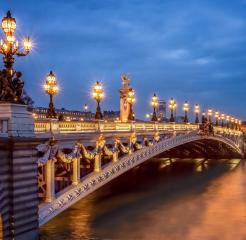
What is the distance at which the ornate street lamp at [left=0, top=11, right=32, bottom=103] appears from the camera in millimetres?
18953

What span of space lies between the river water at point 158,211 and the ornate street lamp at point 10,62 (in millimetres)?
8063

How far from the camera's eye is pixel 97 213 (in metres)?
32.0

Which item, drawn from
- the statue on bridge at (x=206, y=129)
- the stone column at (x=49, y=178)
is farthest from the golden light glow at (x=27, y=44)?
the statue on bridge at (x=206, y=129)

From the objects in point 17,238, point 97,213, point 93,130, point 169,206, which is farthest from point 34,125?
point 169,206

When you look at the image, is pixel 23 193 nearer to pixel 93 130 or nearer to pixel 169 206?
pixel 93 130

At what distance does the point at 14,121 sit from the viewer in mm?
18984

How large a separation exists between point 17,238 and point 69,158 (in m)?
6.13

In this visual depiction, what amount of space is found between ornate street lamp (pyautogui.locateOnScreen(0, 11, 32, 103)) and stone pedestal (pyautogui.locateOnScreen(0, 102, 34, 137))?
265 mm

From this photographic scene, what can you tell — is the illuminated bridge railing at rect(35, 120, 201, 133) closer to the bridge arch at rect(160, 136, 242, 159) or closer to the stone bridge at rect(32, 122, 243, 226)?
the stone bridge at rect(32, 122, 243, 226)

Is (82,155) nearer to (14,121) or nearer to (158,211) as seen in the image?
(14,121)

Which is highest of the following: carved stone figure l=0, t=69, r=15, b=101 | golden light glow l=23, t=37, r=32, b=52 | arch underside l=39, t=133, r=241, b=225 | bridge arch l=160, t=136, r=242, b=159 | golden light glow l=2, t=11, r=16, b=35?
golden light glow l=2, t=11, r=16, b=35

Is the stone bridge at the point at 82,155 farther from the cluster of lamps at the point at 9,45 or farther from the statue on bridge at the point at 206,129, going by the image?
the statue on bridge at the point at 206,129

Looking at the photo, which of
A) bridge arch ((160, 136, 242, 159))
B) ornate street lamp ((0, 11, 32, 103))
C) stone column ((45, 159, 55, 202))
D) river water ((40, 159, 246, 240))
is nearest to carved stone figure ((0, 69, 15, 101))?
ornate street lamp ((0, 11, 32, 103))

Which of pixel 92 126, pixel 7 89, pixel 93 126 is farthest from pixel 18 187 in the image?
pixel 93 126
